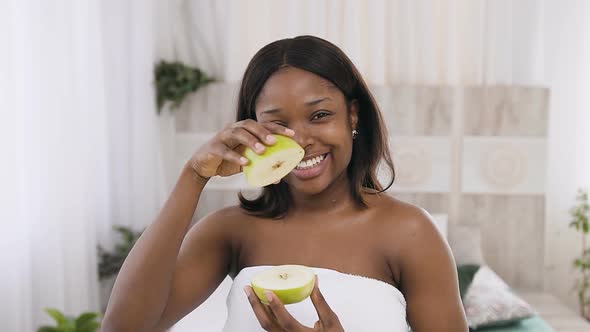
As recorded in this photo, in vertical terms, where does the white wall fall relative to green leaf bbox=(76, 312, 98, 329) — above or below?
above

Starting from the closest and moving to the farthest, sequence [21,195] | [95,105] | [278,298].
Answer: [278,298] → [21,195] → [95,105]

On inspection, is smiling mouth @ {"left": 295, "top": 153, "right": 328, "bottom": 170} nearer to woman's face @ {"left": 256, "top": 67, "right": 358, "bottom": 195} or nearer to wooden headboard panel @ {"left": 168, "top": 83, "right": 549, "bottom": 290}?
woman's face @ {"left": 256, "top": 67, "right": 358, "bottom": 195}

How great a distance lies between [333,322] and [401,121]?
249 cm

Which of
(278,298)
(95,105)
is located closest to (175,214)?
(278,298)

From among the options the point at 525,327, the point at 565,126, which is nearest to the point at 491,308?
the point at 525,327

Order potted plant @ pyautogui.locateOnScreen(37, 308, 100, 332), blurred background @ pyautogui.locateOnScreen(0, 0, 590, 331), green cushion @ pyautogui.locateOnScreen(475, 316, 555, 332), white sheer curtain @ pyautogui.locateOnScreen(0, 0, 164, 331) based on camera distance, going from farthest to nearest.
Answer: blurred background @ pyautogui.locateOnScreen(0, 0, 590, 331)
green cushion @ pyautogui.locateOnScreen(475, 316, 555, 332)
white sheer curtain @ pyautogui.locateOnScreen(0, 0, 164, 331)
potted plant @ pyautogui.locateOnScreen(37, 308, 100, 332)

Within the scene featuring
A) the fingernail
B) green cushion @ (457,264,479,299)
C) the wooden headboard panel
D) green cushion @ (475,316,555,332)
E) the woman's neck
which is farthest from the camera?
the wooden headboard panel

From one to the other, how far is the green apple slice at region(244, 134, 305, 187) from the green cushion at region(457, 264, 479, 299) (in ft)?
6.07

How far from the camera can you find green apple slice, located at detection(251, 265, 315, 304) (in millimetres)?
854

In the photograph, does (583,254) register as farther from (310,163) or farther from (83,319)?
(310,163)

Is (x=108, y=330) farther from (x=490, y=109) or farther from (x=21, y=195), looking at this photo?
(x=490, y=109)

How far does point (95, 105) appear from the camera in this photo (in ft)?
8.98

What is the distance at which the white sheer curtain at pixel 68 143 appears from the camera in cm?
225

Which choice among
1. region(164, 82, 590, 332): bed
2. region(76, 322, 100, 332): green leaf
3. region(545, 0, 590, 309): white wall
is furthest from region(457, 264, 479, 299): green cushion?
region(76, 322, 100, 332): green leaf
